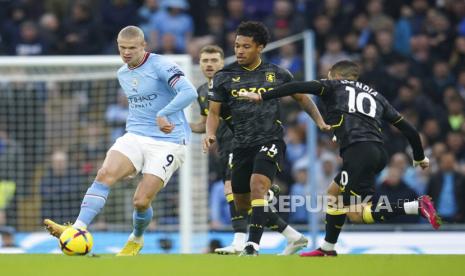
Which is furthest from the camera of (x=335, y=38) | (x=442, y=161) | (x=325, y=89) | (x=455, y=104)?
(x=335, y=38)

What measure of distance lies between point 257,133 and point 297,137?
6919 millimetres

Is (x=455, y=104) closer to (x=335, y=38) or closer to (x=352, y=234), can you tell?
(x=335, y=38)

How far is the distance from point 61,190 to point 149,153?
20.9 ft

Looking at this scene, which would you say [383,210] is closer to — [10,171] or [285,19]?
[10,171]

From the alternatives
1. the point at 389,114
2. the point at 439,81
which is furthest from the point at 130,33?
the point at 439,81

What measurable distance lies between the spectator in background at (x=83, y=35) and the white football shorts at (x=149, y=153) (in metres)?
9.03

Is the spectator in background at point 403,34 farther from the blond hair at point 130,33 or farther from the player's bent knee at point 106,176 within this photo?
the player's bent knee at point 106,176

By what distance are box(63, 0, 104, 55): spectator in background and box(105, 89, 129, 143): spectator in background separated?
2.56m

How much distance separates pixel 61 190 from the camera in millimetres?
16516

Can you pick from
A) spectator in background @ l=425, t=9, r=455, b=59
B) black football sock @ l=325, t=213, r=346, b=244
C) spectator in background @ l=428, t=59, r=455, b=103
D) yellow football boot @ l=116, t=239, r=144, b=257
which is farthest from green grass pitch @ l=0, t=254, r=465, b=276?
spectator in background @ l=425, t=9, r=455, b=59

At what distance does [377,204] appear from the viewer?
10.2m

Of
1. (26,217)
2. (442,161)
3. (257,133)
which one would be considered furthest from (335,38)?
(257,133)

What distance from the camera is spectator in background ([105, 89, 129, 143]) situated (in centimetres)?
1680

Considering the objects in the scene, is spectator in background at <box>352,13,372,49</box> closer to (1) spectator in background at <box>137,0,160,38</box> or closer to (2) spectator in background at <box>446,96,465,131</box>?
(2) spectator in background at <box>446,96,465,131</box>
